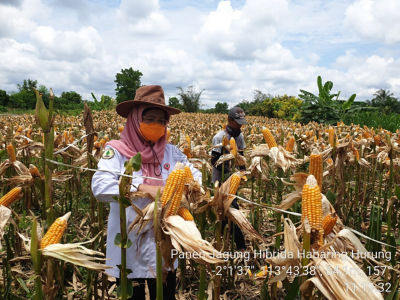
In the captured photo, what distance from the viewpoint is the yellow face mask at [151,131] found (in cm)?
223

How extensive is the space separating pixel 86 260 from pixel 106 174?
0.68 metres

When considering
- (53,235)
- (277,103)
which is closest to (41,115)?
(53,235)

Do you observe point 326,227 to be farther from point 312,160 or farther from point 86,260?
point 86,260

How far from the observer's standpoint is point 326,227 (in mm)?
1548

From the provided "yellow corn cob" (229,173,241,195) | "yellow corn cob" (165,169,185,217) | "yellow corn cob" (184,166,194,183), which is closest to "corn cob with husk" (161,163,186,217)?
"yellow corn cob" (165,169,185,217)

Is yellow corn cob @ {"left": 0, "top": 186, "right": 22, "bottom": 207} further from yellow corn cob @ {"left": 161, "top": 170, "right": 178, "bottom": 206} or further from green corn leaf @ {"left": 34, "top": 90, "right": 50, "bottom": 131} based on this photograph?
yellow corn cob @ {"left": 161, "top": 170, "right": 178, "bottom": 206}

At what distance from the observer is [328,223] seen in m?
1.53

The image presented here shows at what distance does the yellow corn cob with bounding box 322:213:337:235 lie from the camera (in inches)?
60.0

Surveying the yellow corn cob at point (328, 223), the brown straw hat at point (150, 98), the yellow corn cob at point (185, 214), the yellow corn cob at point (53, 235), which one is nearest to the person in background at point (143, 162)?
the brown straw hat at point (150, 98)

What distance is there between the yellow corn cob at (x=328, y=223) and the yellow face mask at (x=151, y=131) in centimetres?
128

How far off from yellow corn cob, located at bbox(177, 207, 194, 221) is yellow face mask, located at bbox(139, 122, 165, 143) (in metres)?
0.80

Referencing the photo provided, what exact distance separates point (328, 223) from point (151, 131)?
1330mm

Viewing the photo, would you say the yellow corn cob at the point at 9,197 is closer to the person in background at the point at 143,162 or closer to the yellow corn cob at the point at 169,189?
the person in background at the point at 143,162

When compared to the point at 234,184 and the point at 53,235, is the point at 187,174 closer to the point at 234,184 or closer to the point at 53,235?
the point at 234,184
